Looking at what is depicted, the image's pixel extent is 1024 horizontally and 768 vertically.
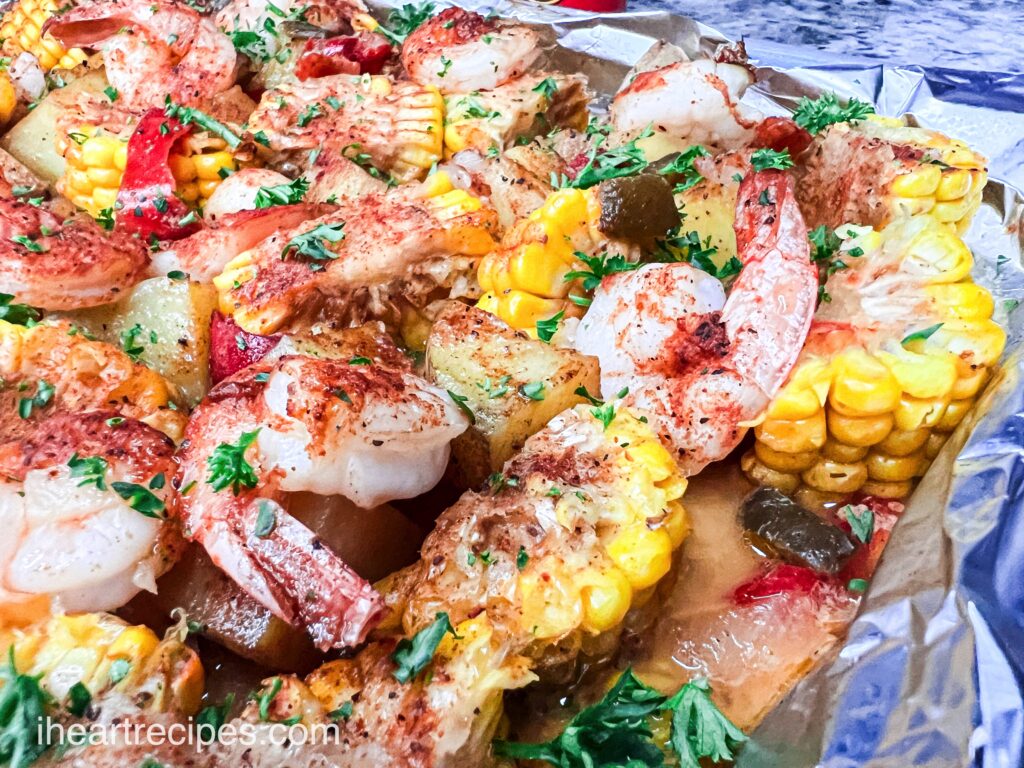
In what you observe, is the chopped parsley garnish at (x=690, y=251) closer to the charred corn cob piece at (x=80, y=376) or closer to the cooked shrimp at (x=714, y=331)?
the cooked shrimp at (x=714, y=331)

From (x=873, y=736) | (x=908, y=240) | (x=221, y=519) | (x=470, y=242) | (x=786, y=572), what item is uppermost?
(x=908, y=240)

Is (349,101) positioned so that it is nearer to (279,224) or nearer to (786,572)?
(279,224)

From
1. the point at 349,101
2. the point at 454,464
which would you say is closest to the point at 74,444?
the point at 454,464

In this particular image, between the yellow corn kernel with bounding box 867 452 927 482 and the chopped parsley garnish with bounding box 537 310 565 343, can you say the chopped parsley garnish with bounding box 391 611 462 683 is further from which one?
the yellow corn kernel with bounding box 867 452 927 482

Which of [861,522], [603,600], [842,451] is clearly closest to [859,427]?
[842,451]

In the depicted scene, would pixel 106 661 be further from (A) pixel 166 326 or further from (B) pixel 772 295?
(B) pixel 772 295
